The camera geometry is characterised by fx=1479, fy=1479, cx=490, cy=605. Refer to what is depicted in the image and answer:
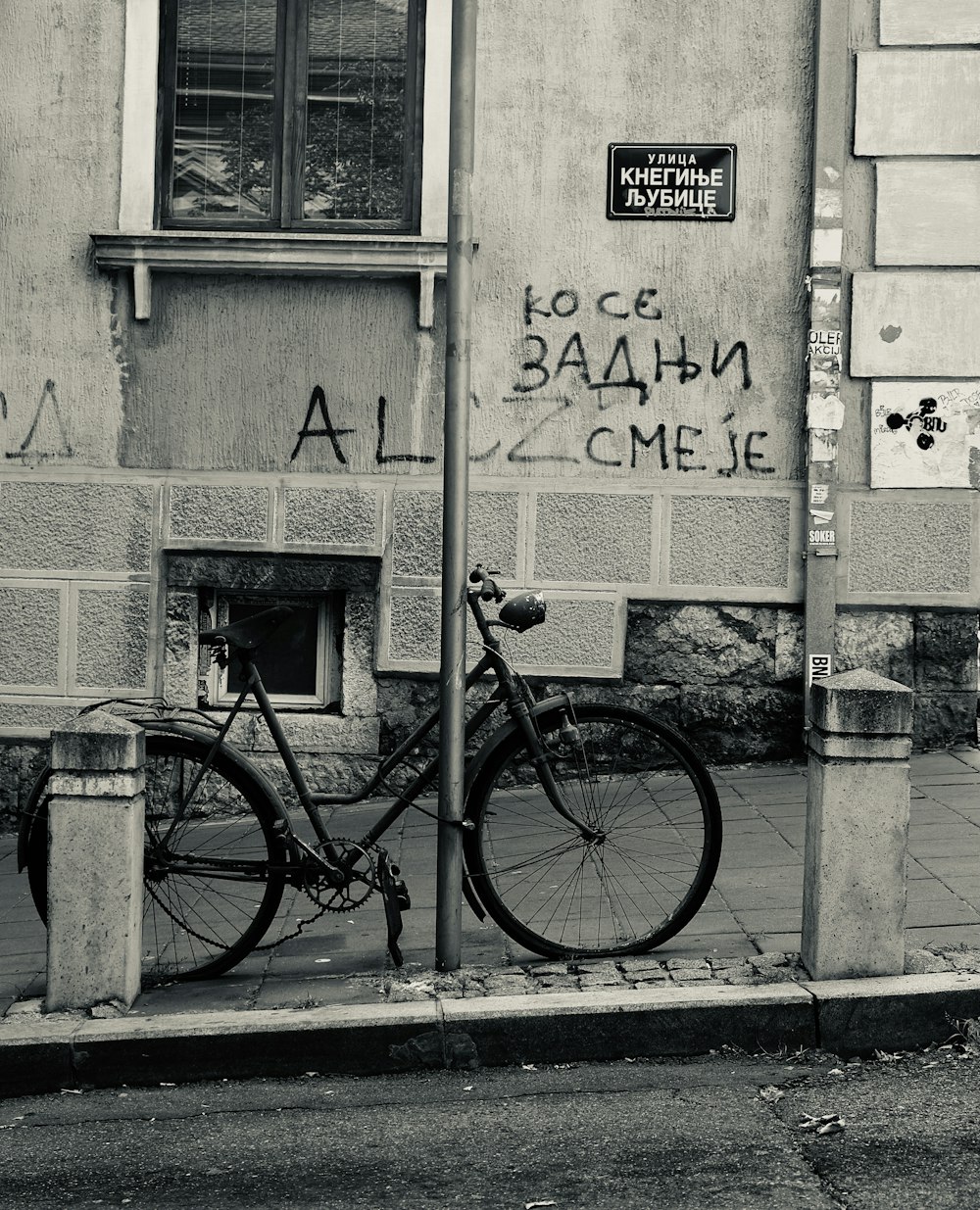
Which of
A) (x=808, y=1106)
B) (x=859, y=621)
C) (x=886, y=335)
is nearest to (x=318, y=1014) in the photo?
(x=808, y=1106)

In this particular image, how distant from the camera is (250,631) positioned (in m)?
4.69

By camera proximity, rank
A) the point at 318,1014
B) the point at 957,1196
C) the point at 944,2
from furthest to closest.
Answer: the point at 944,2 < the point at 318,1014 < the point at 957,1196

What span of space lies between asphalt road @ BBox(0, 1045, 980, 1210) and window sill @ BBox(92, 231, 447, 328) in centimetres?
412

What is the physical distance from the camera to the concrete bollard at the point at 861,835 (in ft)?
13.9

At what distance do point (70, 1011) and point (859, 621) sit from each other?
430 centimetres

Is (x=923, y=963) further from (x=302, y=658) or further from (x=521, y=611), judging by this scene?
(x=302, y=658)

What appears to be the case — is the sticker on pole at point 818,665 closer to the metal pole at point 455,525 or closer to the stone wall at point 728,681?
the stone wall at point 728,681

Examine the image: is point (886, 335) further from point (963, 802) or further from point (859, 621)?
point (963, 802)

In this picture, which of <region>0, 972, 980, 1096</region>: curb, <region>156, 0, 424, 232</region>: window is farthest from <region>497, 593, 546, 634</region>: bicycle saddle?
<region>156, 0, 424, 232</region>: window

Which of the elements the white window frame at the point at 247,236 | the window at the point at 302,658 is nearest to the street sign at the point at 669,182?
the white window frame at the point at 247,236

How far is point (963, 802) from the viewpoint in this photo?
635 cm

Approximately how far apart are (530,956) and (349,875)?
629mm

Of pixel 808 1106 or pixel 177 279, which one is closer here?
pixel 808 1106

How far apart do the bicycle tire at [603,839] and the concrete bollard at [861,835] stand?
1.32ft
